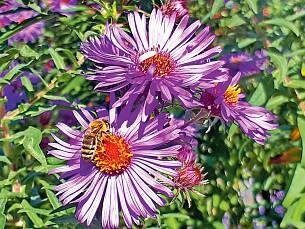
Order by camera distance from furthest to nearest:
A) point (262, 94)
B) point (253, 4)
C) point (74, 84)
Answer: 1. point (74, 84)
2. point (262, 94)
3. point (253, 4)

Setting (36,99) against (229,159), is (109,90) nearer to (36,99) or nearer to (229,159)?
(36,99)

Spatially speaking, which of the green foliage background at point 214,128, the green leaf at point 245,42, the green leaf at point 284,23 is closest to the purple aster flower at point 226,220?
the green foliage background at point 214,128

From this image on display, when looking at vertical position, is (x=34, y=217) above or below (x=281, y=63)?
below

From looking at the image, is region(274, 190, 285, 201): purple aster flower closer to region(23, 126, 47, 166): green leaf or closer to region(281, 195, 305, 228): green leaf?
region(281, 195, 305, 228): green leaf

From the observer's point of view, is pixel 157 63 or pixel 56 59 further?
pixel 56 59

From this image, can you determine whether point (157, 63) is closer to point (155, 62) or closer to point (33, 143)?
point (155, 62)

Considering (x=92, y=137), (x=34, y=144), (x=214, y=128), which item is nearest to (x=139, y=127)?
(x=92, y=137)
